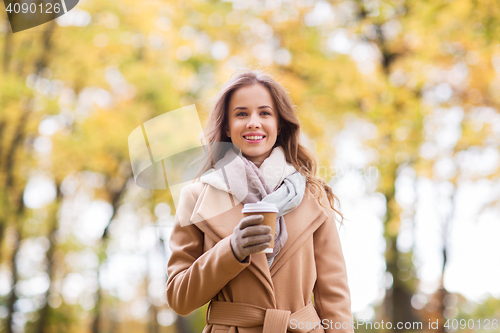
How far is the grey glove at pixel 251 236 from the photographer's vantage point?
154 cm

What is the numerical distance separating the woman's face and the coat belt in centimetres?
63

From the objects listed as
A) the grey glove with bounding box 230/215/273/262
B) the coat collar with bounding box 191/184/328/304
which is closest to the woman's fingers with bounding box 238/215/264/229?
the grey glove with bounding box 230/215/273/262

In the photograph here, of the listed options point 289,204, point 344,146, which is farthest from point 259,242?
point 344,146

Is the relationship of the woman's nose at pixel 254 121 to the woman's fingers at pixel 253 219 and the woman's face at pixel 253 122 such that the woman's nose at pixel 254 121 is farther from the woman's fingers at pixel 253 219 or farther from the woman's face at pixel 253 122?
the woman's fingers at pixel 253 219

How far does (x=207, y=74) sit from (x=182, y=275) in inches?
266

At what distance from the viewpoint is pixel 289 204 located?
1841 mm

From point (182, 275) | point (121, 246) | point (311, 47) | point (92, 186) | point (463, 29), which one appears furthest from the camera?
point (121, 246)

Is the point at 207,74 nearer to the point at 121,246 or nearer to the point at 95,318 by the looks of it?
the point at 121,246

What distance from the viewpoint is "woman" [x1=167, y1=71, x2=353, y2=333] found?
5.76ft

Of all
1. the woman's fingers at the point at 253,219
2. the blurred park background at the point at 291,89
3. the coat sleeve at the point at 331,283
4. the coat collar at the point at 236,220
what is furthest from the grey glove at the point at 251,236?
the blurred park background at the point at 291,89

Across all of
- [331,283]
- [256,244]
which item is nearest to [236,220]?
[256,244]

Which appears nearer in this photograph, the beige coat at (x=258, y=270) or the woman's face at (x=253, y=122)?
the beige coat at (x=258, y=270)

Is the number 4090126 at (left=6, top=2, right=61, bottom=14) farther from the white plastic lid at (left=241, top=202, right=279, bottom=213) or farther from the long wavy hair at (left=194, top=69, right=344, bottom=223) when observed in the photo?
the white plastic lid at (left=241, top=202, right=279, bottom=213)

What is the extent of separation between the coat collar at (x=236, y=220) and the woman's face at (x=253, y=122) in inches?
9.3
